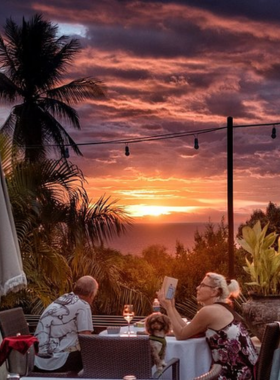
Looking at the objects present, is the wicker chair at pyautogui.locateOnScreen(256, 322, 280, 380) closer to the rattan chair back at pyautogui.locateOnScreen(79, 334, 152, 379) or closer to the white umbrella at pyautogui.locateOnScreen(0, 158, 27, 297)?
the rattan chair back at pyautogui.locateOnScreen(79, 334, 152, 379)

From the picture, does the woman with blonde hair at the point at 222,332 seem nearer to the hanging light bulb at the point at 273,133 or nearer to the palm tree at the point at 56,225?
the palm tree at the point at 56,225

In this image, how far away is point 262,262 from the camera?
35.0ft

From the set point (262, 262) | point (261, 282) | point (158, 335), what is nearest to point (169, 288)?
point (158, 335)

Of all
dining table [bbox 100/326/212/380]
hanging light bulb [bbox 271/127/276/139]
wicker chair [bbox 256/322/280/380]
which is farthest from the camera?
hanging light bulb [bbox 271/127/276/139]

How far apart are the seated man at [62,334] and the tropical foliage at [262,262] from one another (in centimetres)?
445

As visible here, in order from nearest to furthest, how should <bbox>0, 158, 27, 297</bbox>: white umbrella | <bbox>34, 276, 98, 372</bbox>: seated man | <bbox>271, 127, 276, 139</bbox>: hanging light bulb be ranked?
1. <bbox>0, 158, 27, 297</bbox>: white umbrella
2. <bbox>34, 276, 98, 372</bbox>: seated man
3. <bbox>271, 127, 276, 139</bbox>: hanging light bulb

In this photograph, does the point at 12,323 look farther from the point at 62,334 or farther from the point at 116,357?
the point at 116,357

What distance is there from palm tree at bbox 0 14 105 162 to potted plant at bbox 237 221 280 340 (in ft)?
48.5

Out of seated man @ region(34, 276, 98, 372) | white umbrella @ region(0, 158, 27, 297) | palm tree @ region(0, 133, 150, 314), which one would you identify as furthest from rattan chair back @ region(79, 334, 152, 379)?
palm tree @ region(0, 133, 150, 314)

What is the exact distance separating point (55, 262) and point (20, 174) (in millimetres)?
1513

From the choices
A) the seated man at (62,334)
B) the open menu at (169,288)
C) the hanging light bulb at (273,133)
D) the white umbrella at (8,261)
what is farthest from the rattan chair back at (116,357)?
the hanging light bulb at (273,133)

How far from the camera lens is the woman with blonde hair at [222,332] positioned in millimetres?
5953

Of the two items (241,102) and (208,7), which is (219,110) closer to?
(241,102)

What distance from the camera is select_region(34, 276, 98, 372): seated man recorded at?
6.32 meters
